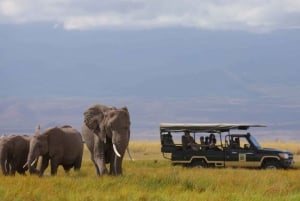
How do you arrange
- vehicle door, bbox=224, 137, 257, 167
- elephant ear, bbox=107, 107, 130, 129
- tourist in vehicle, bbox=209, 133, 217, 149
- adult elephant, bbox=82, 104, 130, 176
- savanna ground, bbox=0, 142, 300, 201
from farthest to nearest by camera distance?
tourist in vehicle, bbox=209, 133, 217, 149 < vehicle door, bbox=224, 137, 257, 167 < elephant ear, bbox=107, 107, 130, 129 < adult elephant, bbox=82, 104, 130, 176 < savanna ground, bbox=0, 142, 300, 201

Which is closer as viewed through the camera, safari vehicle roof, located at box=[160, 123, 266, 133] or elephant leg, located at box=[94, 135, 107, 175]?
elephant leg, located at box=[94, 135, 107, 175]

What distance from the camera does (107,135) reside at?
24109mm

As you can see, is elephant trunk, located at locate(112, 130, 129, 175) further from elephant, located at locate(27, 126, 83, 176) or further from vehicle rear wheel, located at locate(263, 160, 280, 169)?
vehicle rear wheel, located at locate(263, 160, 280, 169)

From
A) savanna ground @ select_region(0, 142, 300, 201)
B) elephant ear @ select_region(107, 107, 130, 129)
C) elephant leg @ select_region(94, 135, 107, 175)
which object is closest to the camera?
savanna ground @ select_region(0, 142, 300, 201)

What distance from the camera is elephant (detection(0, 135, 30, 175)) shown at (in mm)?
26203

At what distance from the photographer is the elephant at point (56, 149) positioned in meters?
25.3

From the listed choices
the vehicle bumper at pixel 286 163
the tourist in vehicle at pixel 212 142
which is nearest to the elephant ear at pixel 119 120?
the tourist in vehicle at pixel 212 142

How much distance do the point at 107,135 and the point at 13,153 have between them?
3.91m

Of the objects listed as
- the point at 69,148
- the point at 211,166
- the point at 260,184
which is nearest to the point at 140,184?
the point at 260,184

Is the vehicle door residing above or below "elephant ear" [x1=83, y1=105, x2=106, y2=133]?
below

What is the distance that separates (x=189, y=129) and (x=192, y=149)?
1.09m

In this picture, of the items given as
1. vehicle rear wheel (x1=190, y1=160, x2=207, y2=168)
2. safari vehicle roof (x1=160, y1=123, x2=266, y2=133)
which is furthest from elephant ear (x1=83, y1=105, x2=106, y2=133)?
safari vehicle roof (x1=160, y1=123, x2=266, y2=133)

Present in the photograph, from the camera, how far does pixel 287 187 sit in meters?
22.7

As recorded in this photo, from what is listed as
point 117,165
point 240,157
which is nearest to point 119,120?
point 117,165
